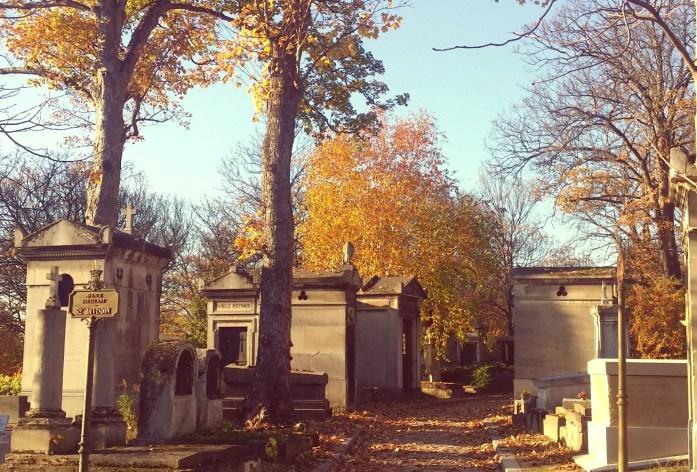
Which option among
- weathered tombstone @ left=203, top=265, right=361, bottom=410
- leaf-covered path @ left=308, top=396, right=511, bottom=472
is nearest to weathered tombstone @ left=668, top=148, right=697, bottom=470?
leaf-covered path @ left=308, top=396, right=511, bottom=472

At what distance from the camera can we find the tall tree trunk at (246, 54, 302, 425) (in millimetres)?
12586

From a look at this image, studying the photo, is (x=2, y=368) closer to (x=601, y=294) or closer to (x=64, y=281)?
(x=64, y=281)

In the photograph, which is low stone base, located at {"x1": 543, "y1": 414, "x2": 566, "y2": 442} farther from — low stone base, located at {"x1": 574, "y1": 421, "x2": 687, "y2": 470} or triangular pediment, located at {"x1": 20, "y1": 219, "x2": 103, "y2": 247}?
triangular pediment, located at {"x1": 20, "y1": 219, "x2": 103, "y2": 247}

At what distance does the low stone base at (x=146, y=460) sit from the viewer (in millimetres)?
7598

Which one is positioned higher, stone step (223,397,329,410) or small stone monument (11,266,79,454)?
small stone monument (11,266,79,454)

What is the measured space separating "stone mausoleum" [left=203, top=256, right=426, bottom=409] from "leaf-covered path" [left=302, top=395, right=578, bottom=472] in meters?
1.57

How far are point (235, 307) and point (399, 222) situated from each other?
467 inches

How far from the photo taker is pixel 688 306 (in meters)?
8.27

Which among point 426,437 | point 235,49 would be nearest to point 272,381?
point 426,437

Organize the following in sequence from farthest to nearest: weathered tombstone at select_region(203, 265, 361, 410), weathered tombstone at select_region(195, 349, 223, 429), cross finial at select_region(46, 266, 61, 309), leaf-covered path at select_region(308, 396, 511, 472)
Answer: weathered tombstone at select_region(203, 265, 361, 410), leaf-covered path at select_region(308, 396, 511, 472), weathered tombstone at select_region(195, 349, 223, 429), cross finial at select_region(46, 266, 61, 309)

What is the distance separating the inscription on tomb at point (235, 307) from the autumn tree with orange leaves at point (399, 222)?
33.5ft

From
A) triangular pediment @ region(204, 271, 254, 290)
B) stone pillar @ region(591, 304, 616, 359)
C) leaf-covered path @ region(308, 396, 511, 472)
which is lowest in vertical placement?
leaf-covered path @ region(308, 396, 511, 472)

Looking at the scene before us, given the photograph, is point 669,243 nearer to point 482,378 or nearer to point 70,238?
point 482,378

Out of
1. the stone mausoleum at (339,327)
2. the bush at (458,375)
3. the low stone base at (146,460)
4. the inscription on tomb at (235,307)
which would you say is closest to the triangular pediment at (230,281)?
the stone mausoleum at (339,327)
